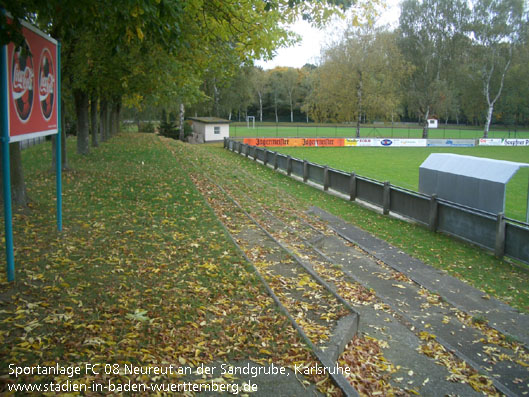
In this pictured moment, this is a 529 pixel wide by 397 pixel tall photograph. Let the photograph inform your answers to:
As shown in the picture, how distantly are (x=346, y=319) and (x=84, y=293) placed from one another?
3.28 m

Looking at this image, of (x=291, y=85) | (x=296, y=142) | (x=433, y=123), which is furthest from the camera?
(x=291, y=85)

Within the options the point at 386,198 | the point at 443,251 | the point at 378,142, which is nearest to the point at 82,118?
the point at 386,198

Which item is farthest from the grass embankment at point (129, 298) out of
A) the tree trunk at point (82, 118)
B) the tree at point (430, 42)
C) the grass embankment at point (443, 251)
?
the tree at point (430, 42)

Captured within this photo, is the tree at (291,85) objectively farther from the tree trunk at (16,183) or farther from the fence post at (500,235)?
the tree trunk at (16,183)

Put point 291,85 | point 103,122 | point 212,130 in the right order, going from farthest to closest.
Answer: point 291,85
point 212,130
point 103,122

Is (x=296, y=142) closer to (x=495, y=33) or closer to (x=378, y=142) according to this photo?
(x=378, y=142)

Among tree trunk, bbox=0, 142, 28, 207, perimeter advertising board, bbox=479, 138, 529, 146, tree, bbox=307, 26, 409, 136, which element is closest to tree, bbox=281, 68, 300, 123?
tree, bbox=307, 26, 409, 136

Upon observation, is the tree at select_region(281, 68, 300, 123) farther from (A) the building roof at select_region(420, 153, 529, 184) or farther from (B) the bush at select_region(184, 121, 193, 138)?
(A) the building roof at select_region(420, 153, 529, 184)

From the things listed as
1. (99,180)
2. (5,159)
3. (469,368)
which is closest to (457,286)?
(469,368)

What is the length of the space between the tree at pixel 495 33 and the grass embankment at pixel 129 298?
60.9 meters

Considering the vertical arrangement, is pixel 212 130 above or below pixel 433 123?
below

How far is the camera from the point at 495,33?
59438 mm

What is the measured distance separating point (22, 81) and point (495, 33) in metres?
65.3

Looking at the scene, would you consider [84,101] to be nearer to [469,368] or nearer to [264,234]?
[264,234]
